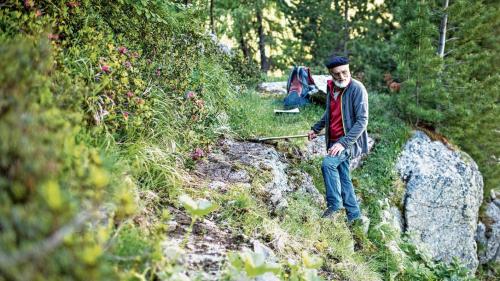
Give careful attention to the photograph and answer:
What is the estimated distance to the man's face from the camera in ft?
17.0

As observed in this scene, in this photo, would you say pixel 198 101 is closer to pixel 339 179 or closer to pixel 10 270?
pixel 339 179

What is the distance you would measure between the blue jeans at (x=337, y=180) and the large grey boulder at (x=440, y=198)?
3.32 meters

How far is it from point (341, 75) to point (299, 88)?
18.4 ft

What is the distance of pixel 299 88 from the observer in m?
10.8

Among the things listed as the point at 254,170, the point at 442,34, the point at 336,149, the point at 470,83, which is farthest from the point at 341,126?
the point at 442,34

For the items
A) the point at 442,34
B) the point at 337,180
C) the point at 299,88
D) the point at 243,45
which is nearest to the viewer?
the point at 337,180

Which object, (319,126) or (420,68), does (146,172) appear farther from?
(420,68)

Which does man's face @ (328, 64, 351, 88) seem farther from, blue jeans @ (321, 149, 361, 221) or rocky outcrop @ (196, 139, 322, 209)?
rocky outcrop @ (196, 139, 322, 209)

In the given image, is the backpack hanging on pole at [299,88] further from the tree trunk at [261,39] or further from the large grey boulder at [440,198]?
the tree trunk at [261,39]

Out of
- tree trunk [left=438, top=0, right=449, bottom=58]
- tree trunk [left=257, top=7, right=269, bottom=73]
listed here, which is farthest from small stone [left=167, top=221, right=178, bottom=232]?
Result: tree trunk [left=257, top=7, right=269, bottom=73]

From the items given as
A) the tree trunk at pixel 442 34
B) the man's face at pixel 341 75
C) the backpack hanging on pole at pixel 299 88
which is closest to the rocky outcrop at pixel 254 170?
the man's face at pixel 341 75

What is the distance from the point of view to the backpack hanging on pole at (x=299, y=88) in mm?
10414

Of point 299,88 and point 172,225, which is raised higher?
point 172,225

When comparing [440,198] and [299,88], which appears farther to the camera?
[299,88]
